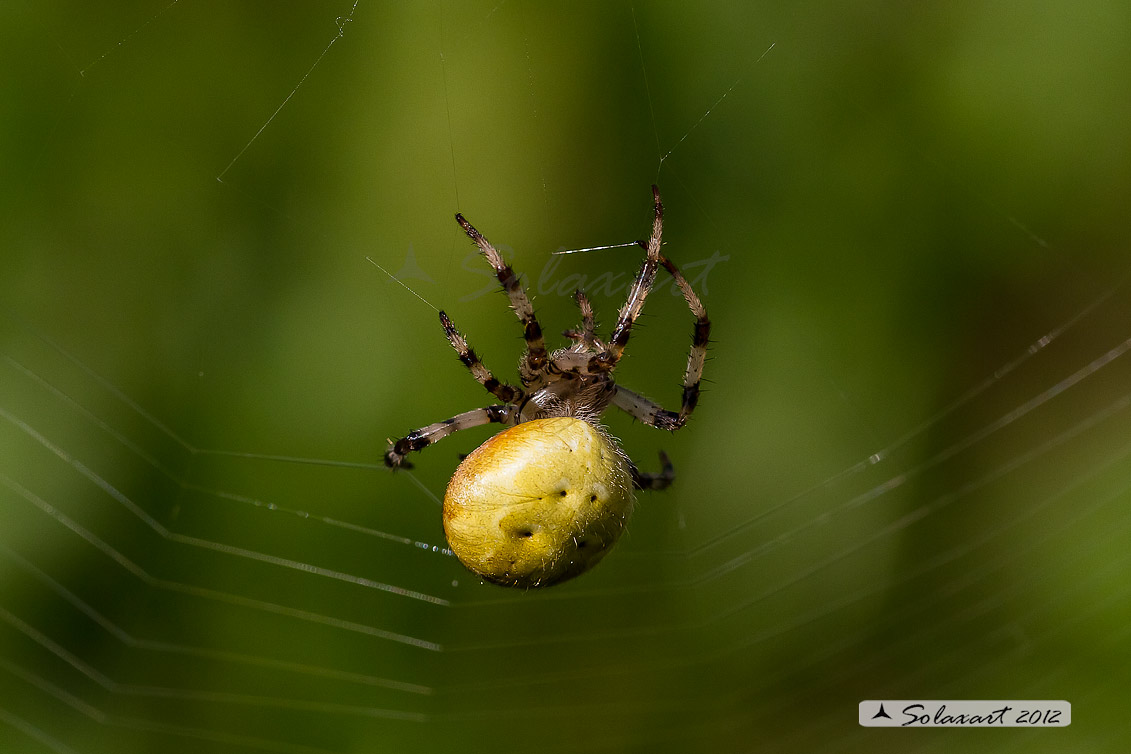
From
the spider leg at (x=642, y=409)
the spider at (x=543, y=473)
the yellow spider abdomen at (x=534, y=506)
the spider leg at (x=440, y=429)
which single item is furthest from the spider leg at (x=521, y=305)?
the yellow spider abdomen at (x=534, y=506)

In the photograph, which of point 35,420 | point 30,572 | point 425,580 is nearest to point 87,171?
point 35,420

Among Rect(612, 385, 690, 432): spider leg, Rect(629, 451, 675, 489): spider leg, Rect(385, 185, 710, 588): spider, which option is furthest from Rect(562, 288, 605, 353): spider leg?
Rect(629, 451, 675, 489): spider leg

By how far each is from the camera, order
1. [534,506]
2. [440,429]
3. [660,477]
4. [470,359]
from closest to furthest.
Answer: [534,506], [470,359], [440,429], [660,477]

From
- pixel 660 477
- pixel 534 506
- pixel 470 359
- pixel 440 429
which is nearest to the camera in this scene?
pixel 534 506

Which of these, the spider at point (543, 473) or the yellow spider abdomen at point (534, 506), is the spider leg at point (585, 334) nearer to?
the spider at point (543, 473)

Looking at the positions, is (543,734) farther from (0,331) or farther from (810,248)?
(0,331)

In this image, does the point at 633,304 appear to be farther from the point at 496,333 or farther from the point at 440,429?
the point at 440,429

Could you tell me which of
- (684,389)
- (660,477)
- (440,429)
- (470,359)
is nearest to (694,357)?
(684,389)
